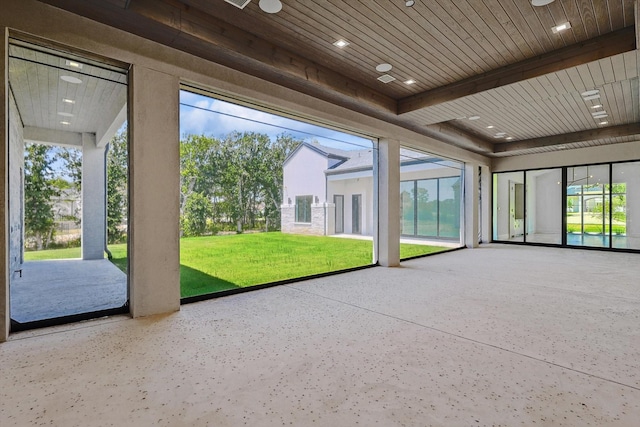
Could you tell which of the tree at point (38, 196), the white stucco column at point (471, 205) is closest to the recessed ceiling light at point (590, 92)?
the white stucco column at point (471, 205)

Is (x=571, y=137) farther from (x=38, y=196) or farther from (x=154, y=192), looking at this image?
(x=38, y=196)

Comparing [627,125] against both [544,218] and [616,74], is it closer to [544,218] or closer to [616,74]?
[544,218]

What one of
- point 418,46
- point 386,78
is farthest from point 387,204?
point 418,46

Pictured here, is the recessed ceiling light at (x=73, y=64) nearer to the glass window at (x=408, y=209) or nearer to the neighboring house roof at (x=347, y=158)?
the neighboring house roof at (x=347, y=158)

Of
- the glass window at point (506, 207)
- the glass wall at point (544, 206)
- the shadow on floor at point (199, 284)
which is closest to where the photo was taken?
the shadow on floor at point (199, 284)

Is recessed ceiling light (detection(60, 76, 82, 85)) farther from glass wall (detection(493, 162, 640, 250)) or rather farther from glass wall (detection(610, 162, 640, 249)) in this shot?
glass wall (detection(610, 162, 640, 249))

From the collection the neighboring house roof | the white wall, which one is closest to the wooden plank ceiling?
the neighboring house roof

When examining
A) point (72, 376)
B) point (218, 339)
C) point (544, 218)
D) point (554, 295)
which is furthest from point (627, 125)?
point (72, 376)

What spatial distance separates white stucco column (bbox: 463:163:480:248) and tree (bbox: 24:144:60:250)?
387 inches

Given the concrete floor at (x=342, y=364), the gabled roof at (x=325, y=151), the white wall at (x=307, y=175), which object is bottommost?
the concrete floor at (x=342, y=364)

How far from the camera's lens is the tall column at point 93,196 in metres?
6.94

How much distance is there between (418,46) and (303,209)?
10650mm

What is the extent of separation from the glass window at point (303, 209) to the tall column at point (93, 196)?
8149 millimetres

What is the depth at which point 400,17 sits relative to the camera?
347cm
